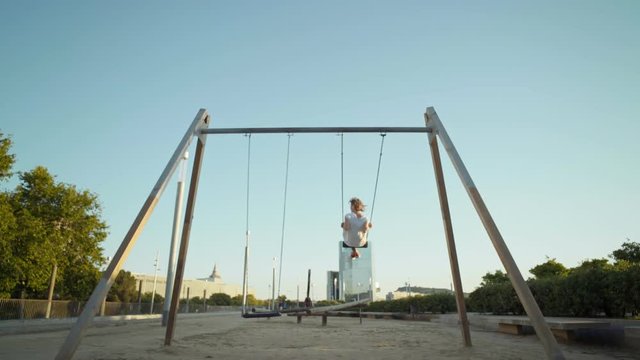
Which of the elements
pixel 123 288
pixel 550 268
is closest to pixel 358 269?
pixel 550 268

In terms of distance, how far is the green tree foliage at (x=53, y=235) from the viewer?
24.4m

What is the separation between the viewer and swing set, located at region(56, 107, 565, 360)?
4402 mm

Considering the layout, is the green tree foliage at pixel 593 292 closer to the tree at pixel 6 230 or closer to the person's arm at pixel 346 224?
the person's arm at pixel 346 224

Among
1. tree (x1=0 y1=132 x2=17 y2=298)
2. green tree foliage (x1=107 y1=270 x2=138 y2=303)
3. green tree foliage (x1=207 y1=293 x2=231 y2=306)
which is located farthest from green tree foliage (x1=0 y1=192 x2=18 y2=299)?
green tree foliage (x1=207 y1=293 x2=231 y2=306)

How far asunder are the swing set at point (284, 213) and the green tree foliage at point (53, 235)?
72.8 feet

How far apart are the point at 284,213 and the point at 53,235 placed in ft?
81.7

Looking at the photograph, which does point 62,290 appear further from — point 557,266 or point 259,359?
point 557,266

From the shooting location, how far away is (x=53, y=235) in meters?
27.3

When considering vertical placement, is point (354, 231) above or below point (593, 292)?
above

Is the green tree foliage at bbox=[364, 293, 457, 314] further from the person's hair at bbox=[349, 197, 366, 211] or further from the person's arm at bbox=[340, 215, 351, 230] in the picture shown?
the person's arm at bbox=[340, 215, 351, 230]

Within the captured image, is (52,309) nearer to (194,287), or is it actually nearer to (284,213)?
(284,213)

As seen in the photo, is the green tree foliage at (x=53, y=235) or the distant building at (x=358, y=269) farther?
the green tree foliage at (x=53, y=235)

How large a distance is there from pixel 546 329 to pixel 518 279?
0.59m

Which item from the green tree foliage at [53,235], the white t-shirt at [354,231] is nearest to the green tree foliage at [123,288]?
the green tree foliage at [53,235]
